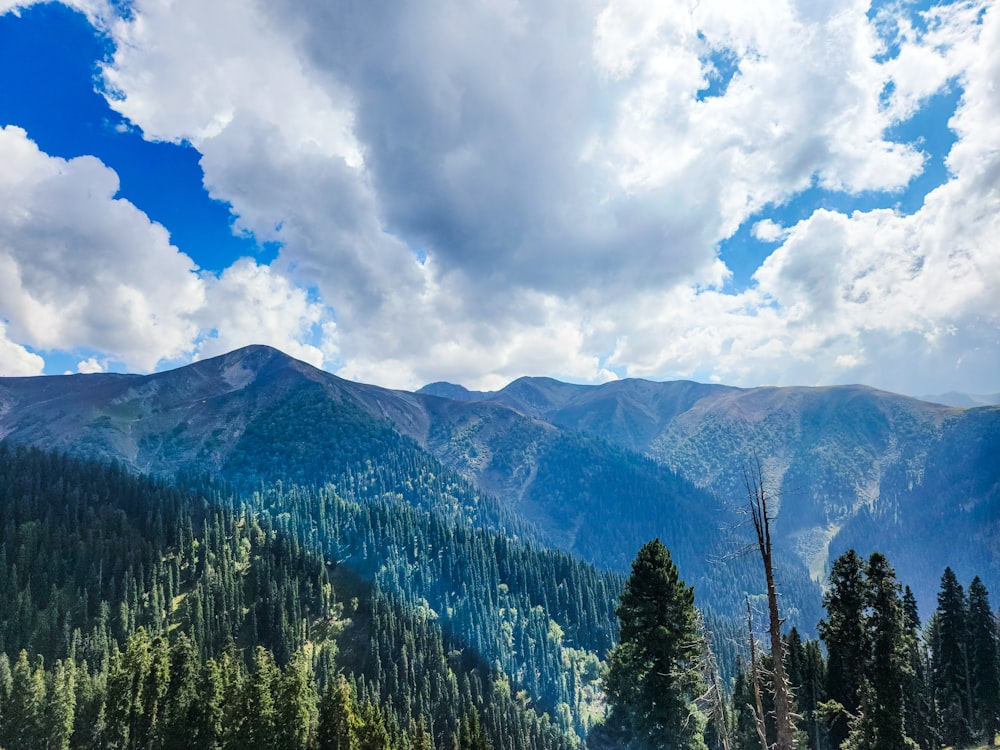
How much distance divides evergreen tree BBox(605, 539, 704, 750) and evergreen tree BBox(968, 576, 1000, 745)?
4526 cm

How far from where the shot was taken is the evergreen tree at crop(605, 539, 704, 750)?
3838 cm

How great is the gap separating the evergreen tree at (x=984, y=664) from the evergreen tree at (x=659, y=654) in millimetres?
45263

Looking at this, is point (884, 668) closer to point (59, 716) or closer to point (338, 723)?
point (338, 723)

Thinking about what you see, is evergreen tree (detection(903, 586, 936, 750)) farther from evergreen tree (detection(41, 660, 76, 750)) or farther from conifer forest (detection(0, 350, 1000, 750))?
evergreen tree (detection(41, 660, 76, 750))

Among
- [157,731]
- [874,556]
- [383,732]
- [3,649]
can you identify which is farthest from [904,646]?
[3,649]

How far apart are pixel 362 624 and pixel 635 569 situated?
123m

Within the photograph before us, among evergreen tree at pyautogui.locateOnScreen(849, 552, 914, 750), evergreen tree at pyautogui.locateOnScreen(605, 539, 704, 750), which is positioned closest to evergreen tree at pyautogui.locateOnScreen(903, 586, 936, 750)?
evergreen tree at pyautogui.locateOnScreen(849, 552, 914, 750)

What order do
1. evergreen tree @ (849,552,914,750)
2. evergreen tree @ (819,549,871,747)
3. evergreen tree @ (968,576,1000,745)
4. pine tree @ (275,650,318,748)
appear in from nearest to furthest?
evergreen tree @ (849,552,914,750), evergreen tree @ (819,549,871,747), pine tree @ (275,650,318,748), evergreen tree @ (968,576,1000,745)

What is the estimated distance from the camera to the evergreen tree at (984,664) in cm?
6178

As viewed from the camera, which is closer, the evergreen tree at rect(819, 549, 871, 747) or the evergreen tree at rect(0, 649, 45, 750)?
the evergreen tree at rect(819, 549, 871, 747)

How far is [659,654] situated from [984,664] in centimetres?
5080

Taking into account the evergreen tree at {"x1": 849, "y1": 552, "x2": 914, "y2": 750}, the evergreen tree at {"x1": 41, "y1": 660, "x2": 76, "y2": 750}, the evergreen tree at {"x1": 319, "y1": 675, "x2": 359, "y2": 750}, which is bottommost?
the evergreen tree at {"x1": 41, "y1": 660, "x2": 76, "y2": 750}

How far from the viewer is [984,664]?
6241 cm

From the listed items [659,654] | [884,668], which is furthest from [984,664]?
[659,654]
